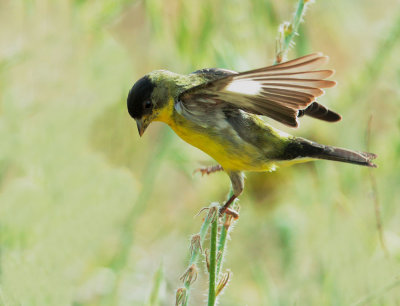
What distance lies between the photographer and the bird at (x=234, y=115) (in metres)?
1.87

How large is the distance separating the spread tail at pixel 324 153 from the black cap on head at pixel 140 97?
0.57 meters

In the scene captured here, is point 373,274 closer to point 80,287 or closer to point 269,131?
point 269,131

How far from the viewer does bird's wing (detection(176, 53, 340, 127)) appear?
1628 mm

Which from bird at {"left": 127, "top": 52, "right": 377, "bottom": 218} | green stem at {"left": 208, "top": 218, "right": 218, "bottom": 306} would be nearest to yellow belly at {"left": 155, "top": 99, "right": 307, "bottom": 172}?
bird at {"left": 127, "top": 52, "right": 377, "bottom": 218}

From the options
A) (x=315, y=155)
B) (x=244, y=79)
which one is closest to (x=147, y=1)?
(x=315, y=155)

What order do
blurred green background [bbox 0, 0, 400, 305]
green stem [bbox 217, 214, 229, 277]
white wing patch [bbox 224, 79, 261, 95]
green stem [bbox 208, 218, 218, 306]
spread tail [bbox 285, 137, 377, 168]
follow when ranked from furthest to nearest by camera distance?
blurred green background [bbox 0, 0, 400, 305], spread tail [bbox 285, 137, 377, 168], white wing patch [bbox 224, 79, 261, 95], green stem [bbox 217, 214, 229, 277], green stem [bbox 208, 218, 218, 306]

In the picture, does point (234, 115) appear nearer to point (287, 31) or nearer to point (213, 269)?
point (287, 31)

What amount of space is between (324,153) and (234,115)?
36cm

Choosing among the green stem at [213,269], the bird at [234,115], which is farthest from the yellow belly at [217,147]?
the green stem at [213,269]

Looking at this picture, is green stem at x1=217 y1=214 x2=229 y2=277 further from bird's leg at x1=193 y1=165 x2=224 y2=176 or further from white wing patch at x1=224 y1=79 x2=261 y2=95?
bird's leg at x1=193 y1=165 x2=224 y2=176

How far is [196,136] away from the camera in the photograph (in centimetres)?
221

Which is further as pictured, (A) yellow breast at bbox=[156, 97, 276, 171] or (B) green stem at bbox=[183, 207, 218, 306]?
(A) yellow breast at bbox=[156, 97, 276, 171]

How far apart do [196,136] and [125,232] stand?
1055 mm

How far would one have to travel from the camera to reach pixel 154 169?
3.14 metres
